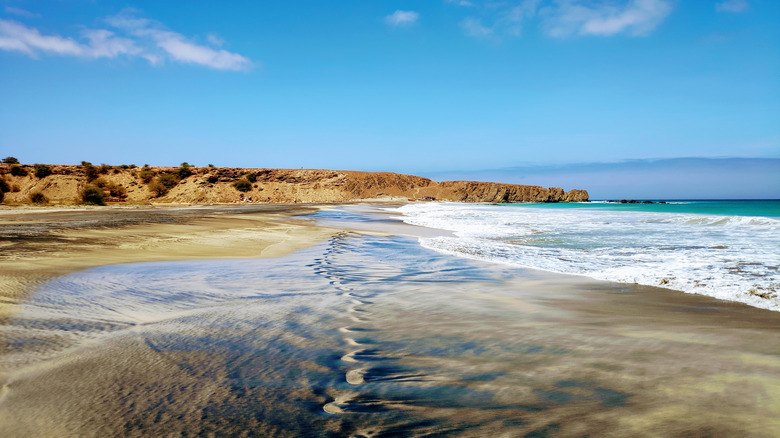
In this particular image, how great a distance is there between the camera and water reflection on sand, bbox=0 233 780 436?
76.7 inches

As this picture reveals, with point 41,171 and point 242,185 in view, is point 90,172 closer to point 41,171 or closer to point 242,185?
point 41,171

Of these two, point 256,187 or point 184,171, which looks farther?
point 256,187

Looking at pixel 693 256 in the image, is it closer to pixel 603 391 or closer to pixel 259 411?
pixel 603 391

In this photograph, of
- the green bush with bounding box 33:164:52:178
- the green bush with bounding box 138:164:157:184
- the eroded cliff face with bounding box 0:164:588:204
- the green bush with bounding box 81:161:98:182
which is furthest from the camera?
the green bush with bounding box 138:164:157:184

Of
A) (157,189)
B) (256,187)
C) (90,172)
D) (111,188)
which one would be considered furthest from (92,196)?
(256,187)

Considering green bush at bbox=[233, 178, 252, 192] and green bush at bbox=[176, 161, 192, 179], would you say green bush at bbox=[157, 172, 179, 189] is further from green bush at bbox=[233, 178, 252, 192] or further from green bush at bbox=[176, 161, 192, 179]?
green bush at bbox=[233, 178, 252, 192]

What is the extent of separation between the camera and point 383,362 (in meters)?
2.74

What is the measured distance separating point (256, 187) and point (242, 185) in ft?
13.5

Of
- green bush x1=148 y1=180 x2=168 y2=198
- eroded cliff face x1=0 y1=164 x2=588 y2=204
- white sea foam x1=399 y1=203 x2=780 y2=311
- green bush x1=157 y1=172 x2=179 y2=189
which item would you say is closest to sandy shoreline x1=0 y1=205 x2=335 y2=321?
white sea foam x1=399 y1=203 x2=780 y2=311

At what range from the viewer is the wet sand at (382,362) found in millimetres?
1948

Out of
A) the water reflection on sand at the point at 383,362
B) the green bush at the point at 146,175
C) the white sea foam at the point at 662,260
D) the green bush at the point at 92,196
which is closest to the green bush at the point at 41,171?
the green bush at the point at 146,175

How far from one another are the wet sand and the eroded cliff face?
50864mm

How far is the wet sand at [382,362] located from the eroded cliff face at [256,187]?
50864 mm

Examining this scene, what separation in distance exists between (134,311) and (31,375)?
1.57 meters
